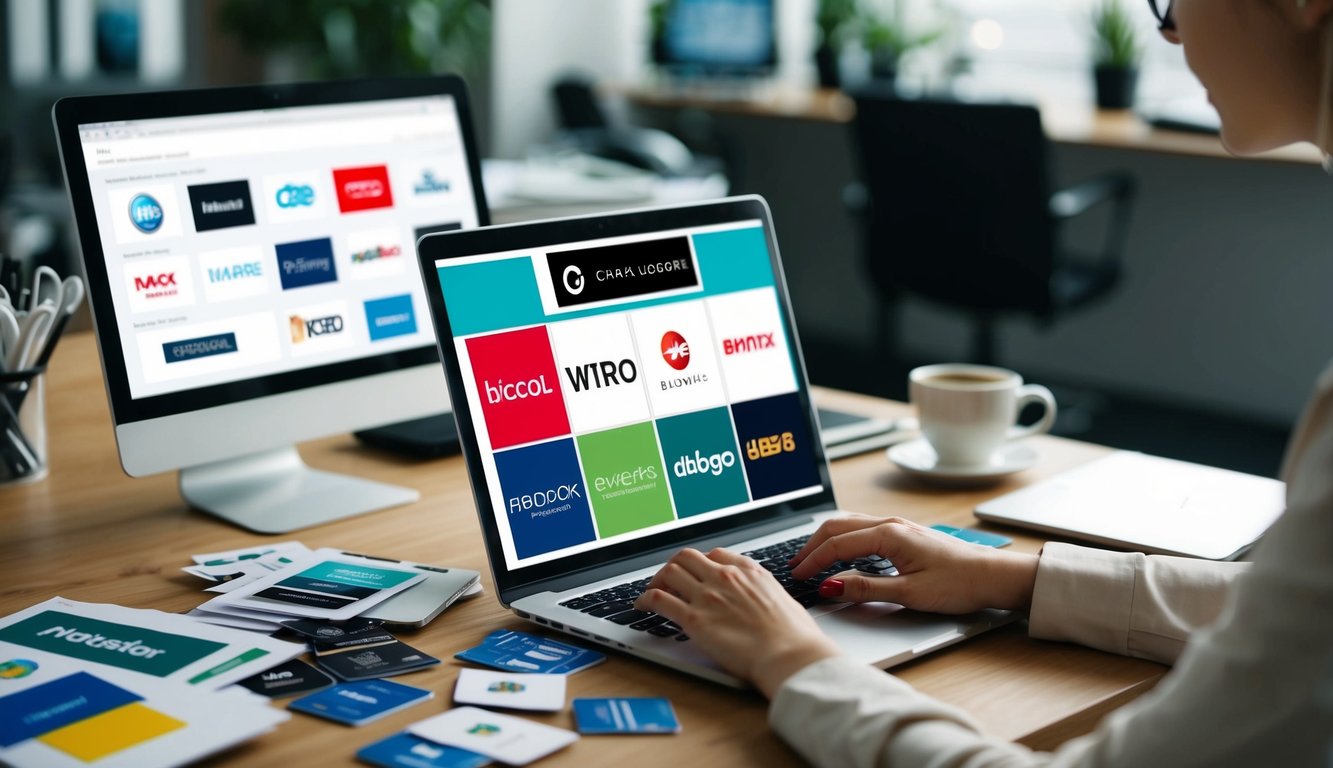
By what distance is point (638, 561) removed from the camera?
1.12 meters

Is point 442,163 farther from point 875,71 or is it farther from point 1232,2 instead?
point 875,71

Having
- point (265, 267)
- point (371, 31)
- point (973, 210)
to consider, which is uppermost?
point (371, 31)

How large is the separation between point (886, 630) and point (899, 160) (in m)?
2.74

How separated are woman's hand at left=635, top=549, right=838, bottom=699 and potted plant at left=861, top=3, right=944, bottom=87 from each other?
13.2 feet

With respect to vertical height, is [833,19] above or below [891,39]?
above

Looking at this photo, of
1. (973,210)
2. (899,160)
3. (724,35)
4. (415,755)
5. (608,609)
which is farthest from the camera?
(724,35)

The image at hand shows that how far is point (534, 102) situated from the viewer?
5.66 m

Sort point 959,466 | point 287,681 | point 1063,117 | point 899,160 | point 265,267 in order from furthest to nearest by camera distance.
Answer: point 1063,117
point 899,160
point 959,466
point 265,267
point 287,681

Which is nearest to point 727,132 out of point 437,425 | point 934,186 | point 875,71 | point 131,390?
point 875,71

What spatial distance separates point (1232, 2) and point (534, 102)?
16.5 feet

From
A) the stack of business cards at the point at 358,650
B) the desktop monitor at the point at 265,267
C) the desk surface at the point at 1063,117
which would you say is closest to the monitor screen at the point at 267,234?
the desktop monitor at the point at 265,267

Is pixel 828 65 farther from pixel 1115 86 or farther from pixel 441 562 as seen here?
pixel 441 562

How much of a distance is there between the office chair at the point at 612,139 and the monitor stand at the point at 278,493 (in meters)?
2.87

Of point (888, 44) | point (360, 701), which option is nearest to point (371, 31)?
point (888, 44)
